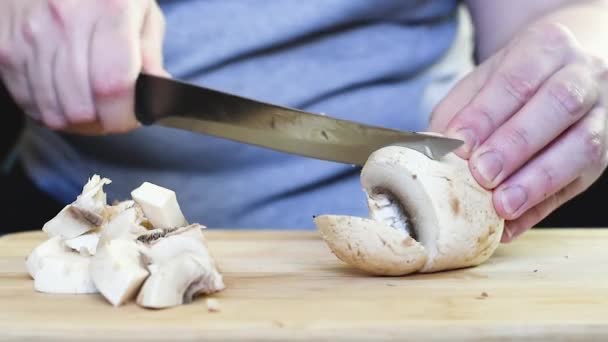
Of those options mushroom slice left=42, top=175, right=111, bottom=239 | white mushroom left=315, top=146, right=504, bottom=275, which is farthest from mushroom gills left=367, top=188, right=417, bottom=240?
mushroom slice left=42, top=175, right=111, bottom=239

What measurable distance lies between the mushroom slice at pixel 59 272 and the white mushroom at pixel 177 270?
3.4 inches

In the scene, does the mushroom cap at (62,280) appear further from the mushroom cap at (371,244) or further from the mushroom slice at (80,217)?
the mushroom cap at (371,244)

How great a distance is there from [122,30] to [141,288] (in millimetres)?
561

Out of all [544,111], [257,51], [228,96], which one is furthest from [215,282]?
[257,51]

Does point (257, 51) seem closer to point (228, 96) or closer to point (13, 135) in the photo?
point (228, 96)

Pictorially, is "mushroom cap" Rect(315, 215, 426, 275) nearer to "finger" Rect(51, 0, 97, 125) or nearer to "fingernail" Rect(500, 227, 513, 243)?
"fingernail" Rect(500, 227, 513, 243)

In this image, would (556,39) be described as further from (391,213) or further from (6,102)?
(6,102)

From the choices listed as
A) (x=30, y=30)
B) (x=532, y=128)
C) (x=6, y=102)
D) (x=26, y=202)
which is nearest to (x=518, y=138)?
(x=532, y=128)

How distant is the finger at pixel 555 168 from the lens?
131 centimetres

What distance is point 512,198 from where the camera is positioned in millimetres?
1307

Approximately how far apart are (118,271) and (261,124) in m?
0.45

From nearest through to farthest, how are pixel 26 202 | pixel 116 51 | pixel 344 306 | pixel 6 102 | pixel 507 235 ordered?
pixel 344 306
pixel 507 235
pixel 116 51
pixel 26 202
pixel 6 102

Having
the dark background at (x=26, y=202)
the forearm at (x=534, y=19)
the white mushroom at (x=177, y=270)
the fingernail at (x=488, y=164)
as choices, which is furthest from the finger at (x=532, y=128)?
the dark background at (x=26, y=202)

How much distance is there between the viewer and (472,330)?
100cm
